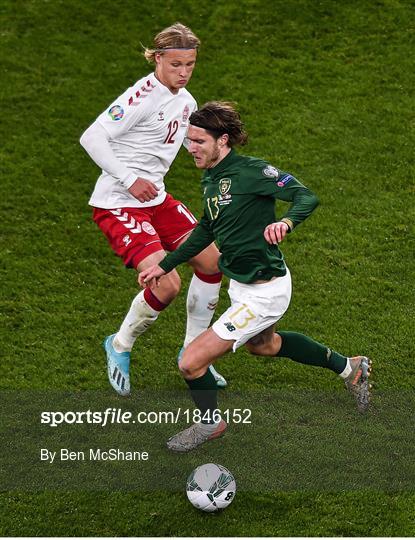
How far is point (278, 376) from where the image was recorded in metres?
8.59

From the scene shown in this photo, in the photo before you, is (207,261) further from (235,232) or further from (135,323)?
(235,232)

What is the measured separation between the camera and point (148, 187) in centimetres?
806

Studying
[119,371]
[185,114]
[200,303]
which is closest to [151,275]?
[200,303]

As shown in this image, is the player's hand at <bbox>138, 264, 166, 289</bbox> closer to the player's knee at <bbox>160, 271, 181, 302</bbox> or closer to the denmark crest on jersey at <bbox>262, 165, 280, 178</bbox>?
the player's knee at <bbox>160, 271, 181, 302</bbox>

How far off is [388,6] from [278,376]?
7.03 meters

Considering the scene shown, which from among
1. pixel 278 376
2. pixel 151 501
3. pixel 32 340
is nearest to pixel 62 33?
pixel 32 340

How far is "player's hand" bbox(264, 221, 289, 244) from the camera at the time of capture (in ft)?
22.4

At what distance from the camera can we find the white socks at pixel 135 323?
327 inches

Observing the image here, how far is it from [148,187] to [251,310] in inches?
51.9

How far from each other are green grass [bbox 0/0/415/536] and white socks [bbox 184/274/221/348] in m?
0.46

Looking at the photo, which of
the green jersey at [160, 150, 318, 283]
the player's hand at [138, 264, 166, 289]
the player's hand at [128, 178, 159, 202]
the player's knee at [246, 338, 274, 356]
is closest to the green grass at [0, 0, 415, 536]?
the player's knee at [246, 338, 274, 356]

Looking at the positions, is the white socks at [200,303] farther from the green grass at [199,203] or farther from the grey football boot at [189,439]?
the grey football boot at [189,439]

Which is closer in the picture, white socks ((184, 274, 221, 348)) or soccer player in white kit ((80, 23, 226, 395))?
soccer player in white kit ((80, 23, 226, 395))

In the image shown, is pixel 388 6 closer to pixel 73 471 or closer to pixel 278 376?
pixel 278 376
